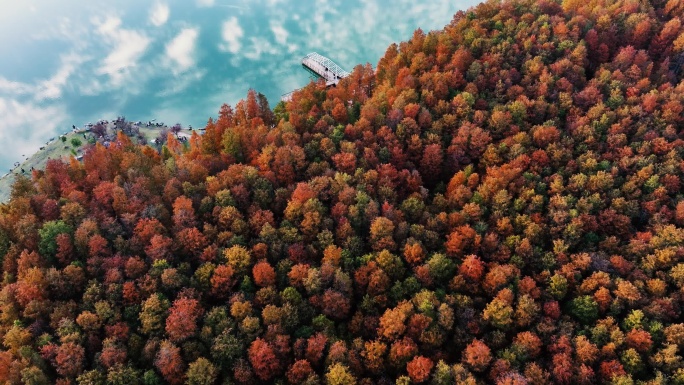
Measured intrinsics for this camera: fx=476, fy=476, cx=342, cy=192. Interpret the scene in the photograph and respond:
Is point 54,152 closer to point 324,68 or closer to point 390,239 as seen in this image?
point 324,68

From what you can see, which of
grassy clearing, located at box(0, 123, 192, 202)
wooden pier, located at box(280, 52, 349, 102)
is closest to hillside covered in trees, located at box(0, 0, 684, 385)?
grassy clearing, located at box(0, 123, 192, 202)

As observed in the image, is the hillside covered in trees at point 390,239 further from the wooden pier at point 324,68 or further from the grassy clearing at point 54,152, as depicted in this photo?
the wooden pier at point 324,68

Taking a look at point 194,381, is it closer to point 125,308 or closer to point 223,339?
point 223,339

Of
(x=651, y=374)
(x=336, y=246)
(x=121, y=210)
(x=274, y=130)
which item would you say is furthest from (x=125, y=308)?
(x=651, y=374)

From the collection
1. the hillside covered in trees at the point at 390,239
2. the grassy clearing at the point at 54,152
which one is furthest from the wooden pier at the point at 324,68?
the hillside covered in trees at the point at 390,239

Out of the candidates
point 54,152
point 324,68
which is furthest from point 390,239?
point 54,152

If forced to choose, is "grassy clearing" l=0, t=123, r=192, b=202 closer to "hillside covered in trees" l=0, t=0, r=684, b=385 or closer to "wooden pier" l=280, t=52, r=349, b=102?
"hillside covered in trees" l=0, t=0, r=684, b=385
